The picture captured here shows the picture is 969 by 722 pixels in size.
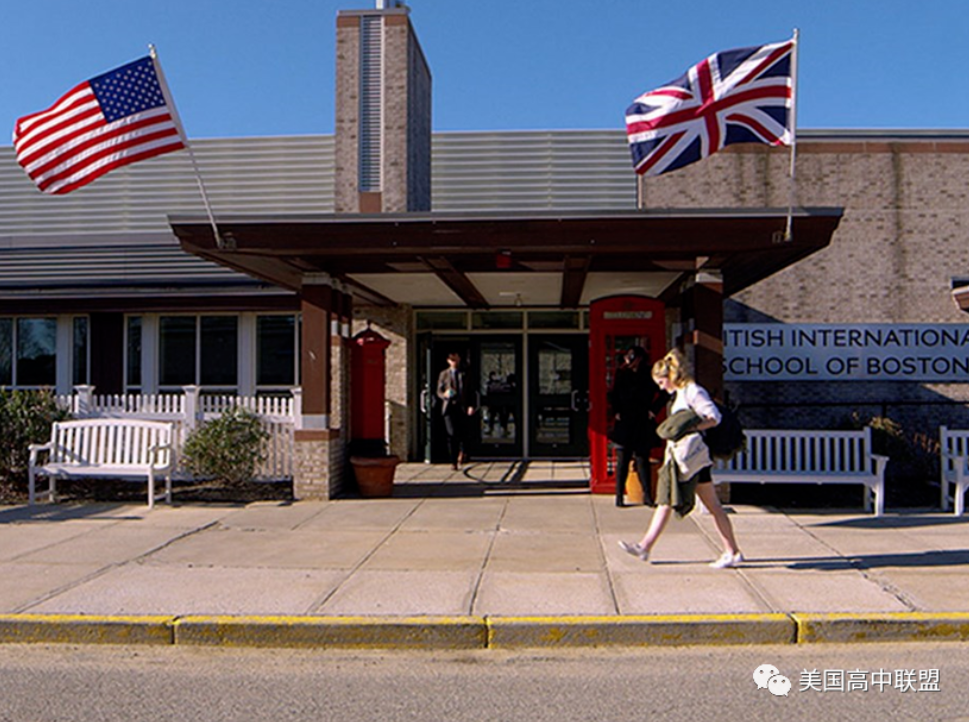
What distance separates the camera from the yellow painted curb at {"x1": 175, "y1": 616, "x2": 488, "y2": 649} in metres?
6.01

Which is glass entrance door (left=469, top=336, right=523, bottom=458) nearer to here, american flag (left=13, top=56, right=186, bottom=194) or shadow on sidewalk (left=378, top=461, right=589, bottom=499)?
shadow on sidewalk (left=378, top=461, right=589, bottom=499)

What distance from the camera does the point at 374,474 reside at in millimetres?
11570

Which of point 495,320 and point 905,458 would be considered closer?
point 905,458

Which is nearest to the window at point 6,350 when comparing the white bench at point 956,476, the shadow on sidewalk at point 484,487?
the shadow on sidewalk at point 484,487

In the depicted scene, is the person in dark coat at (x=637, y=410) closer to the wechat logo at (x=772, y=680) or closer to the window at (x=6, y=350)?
the wechat logo at (x=772, y=680)

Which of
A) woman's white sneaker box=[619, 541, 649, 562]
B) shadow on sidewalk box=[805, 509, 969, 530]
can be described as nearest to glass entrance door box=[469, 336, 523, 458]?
shadow on sidewalk box=[805, 509, 969, 530]

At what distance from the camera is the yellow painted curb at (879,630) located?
602 cm

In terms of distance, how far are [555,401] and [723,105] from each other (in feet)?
23.9

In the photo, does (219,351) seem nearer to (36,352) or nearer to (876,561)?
(36,352)

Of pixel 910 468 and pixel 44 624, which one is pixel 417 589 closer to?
pixel 44 624

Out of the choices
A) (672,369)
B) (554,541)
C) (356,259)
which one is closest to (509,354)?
(356,259)

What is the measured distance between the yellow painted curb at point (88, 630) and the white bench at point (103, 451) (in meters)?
4.75

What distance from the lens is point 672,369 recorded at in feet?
24.8

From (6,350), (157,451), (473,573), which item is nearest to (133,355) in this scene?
(6,350)
